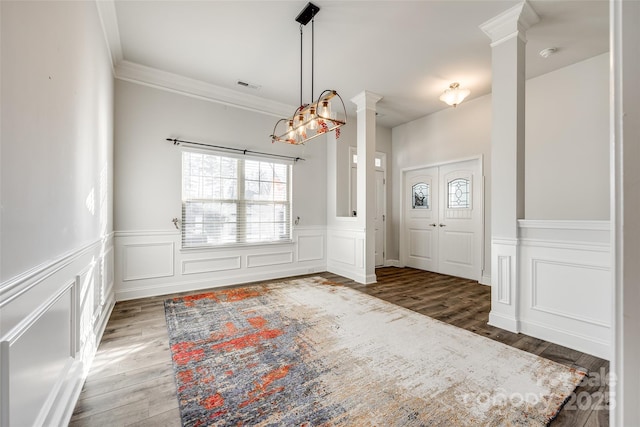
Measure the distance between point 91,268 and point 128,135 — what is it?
216 cm

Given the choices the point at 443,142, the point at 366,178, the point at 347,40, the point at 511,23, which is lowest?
the point at 366,178

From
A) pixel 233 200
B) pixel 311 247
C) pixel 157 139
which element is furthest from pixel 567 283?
pixel 157 139

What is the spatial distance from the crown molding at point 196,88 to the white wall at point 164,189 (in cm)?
7

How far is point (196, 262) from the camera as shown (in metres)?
4.22

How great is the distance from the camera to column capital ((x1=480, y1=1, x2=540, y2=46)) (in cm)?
271

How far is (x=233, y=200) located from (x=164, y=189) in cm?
97

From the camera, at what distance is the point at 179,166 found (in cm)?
407

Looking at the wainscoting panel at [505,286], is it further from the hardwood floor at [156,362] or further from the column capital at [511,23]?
the column capital at [511,23]

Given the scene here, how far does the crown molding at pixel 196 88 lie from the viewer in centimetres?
373

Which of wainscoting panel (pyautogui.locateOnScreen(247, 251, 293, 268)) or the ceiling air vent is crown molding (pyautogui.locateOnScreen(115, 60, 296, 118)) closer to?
the ceiling air vent

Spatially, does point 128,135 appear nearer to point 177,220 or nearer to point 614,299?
point 177,220

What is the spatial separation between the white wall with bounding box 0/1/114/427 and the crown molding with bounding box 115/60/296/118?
1.46 metres

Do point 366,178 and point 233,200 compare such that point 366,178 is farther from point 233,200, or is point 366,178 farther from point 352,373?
point 352,373

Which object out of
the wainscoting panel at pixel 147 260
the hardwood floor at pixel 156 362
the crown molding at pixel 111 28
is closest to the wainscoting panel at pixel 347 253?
the hardwood floor at pixel 156 362
